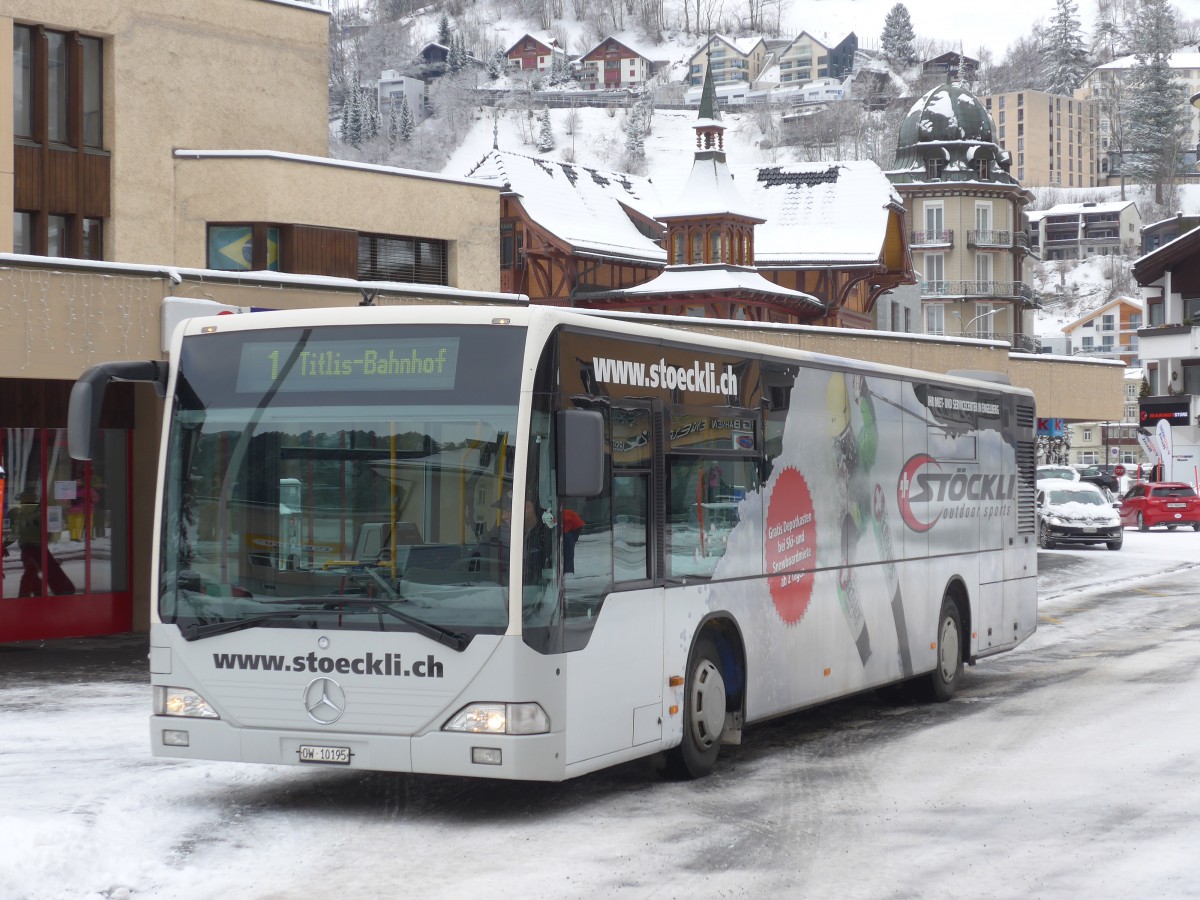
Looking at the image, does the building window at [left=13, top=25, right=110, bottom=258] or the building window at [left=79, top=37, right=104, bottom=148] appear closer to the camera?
the building window at [left=13, top=25, right=110, bottom=258]

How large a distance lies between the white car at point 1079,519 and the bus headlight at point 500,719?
33.5 metres

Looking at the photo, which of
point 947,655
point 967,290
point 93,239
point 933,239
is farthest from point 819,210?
point 947,655

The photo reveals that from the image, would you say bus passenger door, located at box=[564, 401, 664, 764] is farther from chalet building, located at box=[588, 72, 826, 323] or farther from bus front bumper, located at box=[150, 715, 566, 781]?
chalet building, located at box=[588, 72, 826, 323]

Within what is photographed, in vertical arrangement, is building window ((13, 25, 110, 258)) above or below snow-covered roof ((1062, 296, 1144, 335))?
below

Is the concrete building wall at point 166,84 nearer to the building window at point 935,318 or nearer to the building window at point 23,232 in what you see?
the building window at point 23,232

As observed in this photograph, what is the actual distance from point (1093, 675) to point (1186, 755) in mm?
5438

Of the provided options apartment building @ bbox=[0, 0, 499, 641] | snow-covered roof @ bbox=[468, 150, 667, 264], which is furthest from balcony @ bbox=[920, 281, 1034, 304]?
apartment building @ bbox=[0, 0, 499, 641]

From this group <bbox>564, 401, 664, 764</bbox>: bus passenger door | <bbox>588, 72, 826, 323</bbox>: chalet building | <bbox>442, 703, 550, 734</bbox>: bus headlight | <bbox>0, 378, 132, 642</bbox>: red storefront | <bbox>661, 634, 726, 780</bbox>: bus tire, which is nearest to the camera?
<bbox>442, 703, 550, 734</bbox>: bus headlight

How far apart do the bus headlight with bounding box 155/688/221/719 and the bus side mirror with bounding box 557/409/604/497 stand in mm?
2377

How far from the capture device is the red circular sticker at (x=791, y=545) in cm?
1217

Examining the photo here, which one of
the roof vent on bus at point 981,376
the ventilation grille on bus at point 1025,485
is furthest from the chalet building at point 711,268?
the roof vent on bus at point 981,376

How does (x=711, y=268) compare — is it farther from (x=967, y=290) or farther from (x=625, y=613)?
(x=625, y=613)

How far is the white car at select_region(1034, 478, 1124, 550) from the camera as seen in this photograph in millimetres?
40906

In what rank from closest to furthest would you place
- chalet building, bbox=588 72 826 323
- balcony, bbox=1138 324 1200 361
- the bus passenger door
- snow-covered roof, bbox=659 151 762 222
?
the bus passenger door → chalet building, bbox=588 72 826 323 → snow-covered roof, bbox=659 151 762 222 → balcony, bbox=1138 324 1200 361
